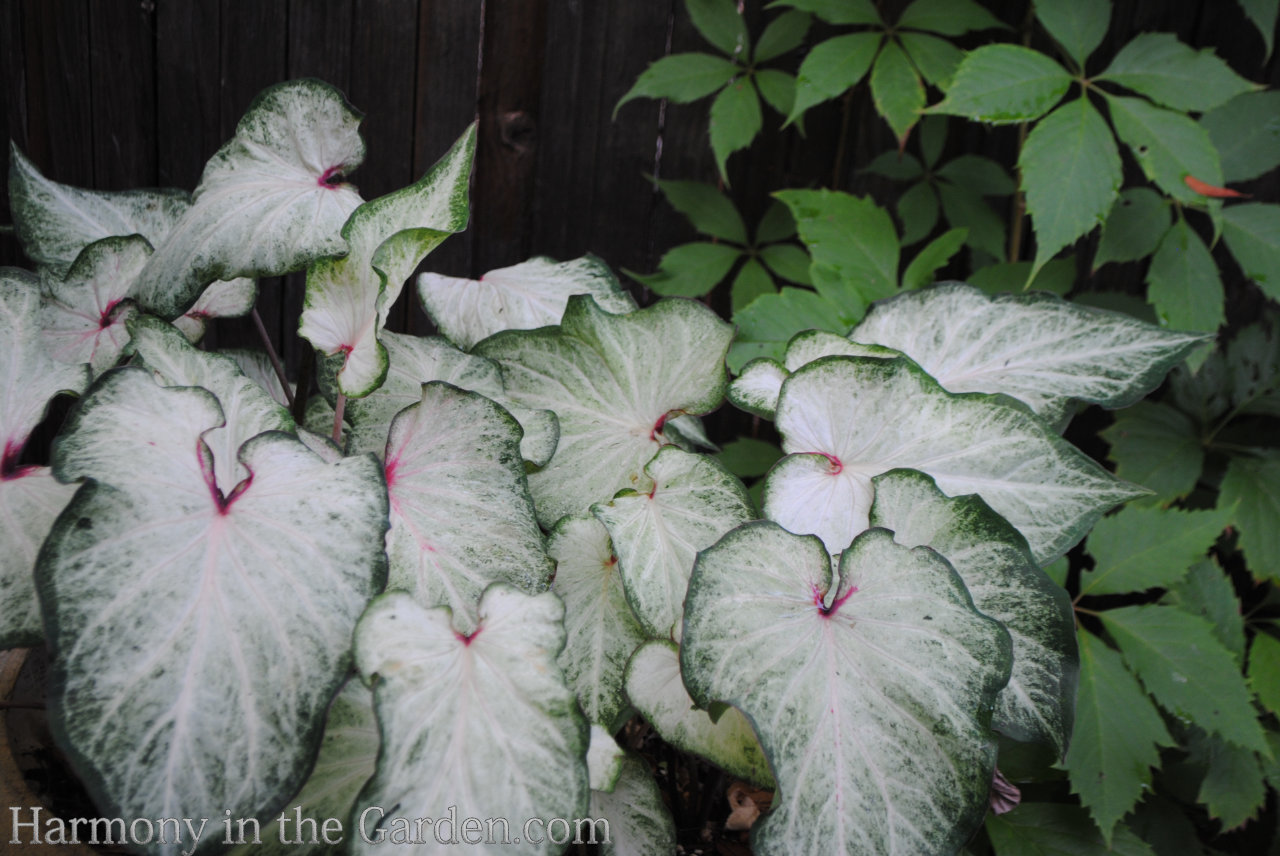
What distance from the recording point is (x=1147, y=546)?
1017 millimetres

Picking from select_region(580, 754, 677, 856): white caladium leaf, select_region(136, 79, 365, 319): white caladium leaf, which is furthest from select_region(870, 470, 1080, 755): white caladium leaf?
select_region(136, 79, 365, 319): white caladium leaf

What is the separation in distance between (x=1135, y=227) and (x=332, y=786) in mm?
1263

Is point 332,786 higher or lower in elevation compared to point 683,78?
lower

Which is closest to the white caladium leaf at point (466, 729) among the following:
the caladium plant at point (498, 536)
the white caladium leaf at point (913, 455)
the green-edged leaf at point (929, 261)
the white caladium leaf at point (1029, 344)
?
the caladium plant at point (498, 536)

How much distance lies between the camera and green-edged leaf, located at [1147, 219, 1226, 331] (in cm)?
115

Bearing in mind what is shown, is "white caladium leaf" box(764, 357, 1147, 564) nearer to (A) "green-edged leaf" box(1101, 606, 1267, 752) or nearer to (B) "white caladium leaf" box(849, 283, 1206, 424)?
(B) "white caladium leaf" box(849, 283, 1206, 424)

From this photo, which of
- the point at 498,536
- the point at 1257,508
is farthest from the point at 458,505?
the point at 1257,508

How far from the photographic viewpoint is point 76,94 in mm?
1375

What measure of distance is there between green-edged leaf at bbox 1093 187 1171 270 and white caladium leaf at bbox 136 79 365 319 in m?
1.06

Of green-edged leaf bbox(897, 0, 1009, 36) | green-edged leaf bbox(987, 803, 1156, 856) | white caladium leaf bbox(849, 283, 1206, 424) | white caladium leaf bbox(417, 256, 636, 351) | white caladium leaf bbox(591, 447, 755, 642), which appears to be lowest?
green-edged leaf bbox(987, 803, 1156, 856)

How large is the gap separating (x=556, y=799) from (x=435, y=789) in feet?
0.20

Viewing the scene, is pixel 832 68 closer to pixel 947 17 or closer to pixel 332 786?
pixel 947 17

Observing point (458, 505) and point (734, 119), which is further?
point (734, 119)

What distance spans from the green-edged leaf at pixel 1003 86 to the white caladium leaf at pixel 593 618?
0.76 meters
